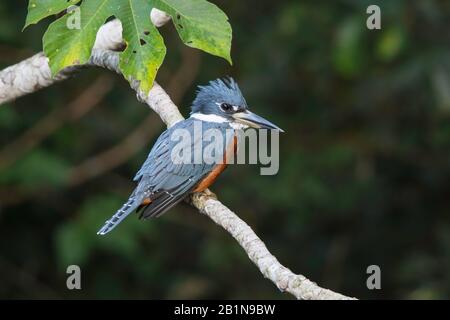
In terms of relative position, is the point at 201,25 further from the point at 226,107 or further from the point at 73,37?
the point at 226,107

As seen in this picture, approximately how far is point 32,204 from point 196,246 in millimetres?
1397

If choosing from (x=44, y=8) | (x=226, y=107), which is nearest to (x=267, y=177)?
(x=226, y=107)

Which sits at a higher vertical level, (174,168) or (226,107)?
(226,107)

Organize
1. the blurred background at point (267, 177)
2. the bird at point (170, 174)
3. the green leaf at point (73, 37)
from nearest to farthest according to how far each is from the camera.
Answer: the green leaf at point (73, 37) < the bird at point (170, 174) < the blurred background at point (267, 177)

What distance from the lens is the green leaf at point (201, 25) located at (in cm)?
313

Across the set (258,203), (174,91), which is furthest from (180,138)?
(258,203)

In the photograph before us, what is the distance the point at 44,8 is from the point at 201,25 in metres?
0.54

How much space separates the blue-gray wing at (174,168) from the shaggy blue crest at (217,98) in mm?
226

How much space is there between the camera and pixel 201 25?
10.4 feet

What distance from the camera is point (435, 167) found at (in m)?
7.28

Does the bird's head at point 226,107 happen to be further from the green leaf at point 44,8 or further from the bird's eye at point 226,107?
the green leaf at point 44,8

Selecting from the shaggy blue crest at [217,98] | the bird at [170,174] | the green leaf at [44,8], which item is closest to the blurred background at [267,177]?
the shaggy blue crest at [217,98]

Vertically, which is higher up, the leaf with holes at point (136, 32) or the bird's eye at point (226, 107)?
the bird's eye at point (226, 107)

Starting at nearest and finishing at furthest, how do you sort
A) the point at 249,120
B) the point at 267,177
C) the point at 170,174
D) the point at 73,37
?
1. the point at 73,37
2. the point at 170,174
3. the point at 249,120
4. the point at 267,177
